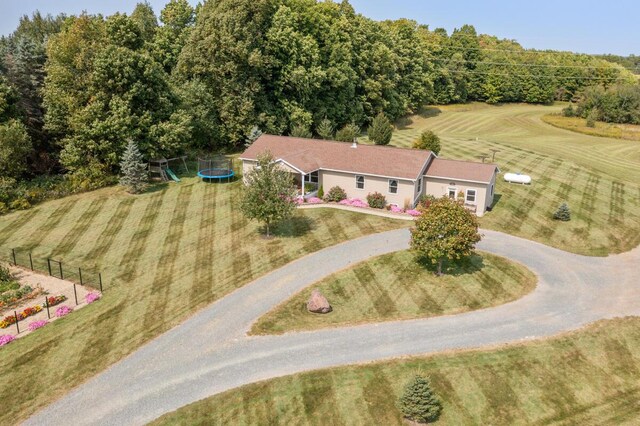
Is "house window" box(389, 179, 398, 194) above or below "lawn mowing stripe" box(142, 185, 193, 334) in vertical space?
above

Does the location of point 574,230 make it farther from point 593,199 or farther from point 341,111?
point 341,111

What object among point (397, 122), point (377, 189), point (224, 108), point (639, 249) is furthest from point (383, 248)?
point (397, 122)

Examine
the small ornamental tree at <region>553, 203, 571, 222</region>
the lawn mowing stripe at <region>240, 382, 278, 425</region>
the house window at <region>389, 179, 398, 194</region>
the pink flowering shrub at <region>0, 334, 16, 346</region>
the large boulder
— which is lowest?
the lawn mowing stripe at <region>240, 382, 278, 425</region>

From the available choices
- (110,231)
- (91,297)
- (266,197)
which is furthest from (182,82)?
(91,297)

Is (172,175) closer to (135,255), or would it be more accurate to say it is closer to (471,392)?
(135,255)

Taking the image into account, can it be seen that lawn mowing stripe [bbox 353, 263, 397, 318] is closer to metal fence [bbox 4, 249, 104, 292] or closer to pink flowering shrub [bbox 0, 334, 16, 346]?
metal fence [bbox 4, 249, 104, 292]

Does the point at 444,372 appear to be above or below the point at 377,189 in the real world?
below

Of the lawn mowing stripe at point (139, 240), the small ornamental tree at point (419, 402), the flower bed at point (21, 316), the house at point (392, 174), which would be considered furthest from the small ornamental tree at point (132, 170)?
the small ornamental tree at point (419, 402)

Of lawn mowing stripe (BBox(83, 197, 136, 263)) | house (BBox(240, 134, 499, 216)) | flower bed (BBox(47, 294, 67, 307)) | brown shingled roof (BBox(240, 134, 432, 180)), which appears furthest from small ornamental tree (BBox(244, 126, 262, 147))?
flower bed (BBox(47, 294, 67, 307))
